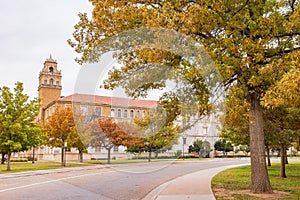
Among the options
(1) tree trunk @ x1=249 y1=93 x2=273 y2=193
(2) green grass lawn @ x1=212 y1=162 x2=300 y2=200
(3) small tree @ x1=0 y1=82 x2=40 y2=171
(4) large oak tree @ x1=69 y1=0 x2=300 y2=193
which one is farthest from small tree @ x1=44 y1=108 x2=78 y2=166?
(1) tree trunk @ x1=249 y1=93 x2=273 y2=193

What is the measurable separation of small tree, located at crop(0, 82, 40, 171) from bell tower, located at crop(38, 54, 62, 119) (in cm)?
5201

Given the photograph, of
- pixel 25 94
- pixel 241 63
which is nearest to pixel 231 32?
pixel 241 63

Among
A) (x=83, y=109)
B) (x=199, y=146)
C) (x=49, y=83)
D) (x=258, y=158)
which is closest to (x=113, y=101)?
(x=83, y=109)

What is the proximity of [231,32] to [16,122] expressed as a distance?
78.2ft

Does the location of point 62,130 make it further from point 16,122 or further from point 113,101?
point 113,101

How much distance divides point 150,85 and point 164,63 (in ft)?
5.63

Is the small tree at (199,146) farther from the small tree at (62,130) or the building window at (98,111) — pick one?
the small tree at (62,130)

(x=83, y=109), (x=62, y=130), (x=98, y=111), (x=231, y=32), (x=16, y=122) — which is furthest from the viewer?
(x=62, y=130)

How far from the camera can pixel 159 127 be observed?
1355 centimetres

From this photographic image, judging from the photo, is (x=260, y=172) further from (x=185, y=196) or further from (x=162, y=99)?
(x=162, y=99)

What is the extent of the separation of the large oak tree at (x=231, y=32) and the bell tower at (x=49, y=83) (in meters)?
73.0

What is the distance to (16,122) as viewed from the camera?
3056 centimetres

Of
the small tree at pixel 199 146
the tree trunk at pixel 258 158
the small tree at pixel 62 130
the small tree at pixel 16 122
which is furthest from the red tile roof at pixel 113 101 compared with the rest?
the small tree at pixel 62 130

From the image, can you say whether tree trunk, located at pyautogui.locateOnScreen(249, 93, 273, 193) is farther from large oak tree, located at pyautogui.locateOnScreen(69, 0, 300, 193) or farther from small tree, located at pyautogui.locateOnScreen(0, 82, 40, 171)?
small tree, located at pyautogui.locateOnScreen(0, 82, 40, 171)
